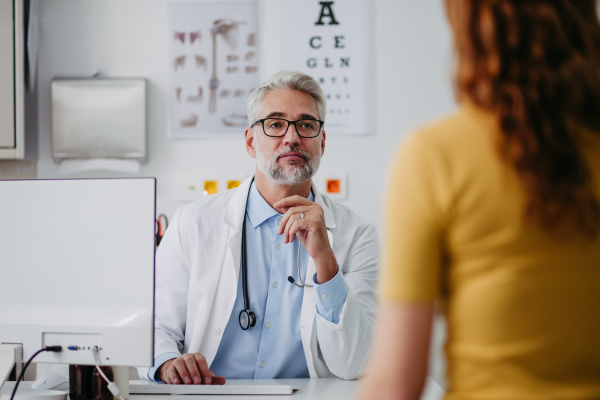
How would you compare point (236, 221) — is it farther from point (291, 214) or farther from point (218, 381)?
point (218, 381)

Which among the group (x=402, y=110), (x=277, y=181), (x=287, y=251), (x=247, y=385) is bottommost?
(x=247, y=385)

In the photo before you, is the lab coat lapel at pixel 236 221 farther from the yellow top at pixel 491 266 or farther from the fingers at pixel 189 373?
the yellow top at pixel 491 266

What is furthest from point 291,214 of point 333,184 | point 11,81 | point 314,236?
point 11,81

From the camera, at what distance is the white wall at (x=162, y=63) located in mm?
2316

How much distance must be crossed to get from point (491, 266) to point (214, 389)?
88 cm

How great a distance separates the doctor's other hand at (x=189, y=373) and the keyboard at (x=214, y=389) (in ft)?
0.12

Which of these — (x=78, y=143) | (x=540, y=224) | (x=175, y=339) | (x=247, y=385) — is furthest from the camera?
(x=78, y=143)

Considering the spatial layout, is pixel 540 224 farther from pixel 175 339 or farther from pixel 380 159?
pixel 380 159

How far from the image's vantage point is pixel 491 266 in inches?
19.0

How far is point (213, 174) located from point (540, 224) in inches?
75.9

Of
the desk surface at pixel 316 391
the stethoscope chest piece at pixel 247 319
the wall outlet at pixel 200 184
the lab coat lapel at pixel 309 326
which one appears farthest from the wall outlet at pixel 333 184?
the desk surface at pixel 316 391

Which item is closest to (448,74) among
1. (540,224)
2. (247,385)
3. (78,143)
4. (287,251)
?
(540,224)

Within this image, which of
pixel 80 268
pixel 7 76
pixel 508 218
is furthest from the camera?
pixel 7 76

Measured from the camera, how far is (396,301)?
0.50 m
